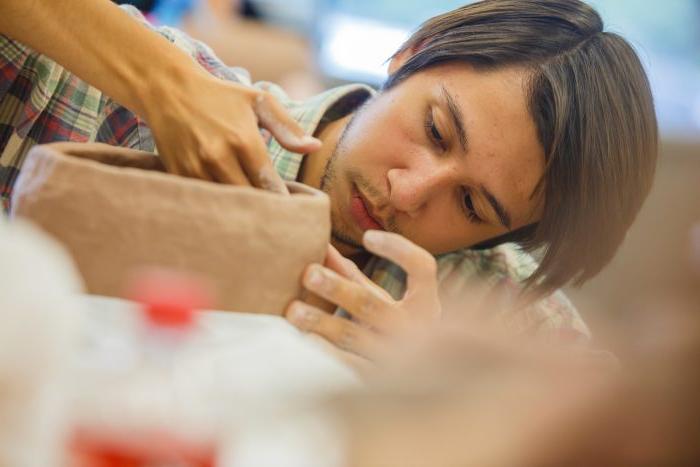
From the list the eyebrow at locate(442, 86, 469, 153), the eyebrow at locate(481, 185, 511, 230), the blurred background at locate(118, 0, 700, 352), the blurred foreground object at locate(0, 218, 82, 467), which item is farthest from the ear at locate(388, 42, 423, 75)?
the blurred foreground object at locate(0, 218, 82, 467)

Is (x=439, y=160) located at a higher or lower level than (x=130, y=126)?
higher

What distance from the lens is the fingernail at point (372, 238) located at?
706 mm

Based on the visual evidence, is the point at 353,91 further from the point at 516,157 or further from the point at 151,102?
the point at 151,102

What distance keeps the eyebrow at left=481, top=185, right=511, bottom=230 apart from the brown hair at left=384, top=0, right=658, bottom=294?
0.09 meters

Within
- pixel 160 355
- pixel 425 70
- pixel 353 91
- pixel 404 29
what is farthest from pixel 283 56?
pixel 160 355

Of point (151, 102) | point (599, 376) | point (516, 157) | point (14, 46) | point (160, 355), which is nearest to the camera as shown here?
point (599, 376)

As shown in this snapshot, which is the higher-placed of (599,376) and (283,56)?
(599,376)

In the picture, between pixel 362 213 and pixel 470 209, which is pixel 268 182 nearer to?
pixel 362 213

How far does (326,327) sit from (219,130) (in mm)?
233

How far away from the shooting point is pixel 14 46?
3.34 ft

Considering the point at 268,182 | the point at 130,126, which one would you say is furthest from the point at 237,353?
the point at 130,126

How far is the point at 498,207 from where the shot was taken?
3.86ft

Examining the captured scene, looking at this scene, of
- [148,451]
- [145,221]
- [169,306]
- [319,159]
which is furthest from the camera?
[319,159]

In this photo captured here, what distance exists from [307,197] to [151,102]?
233mm
